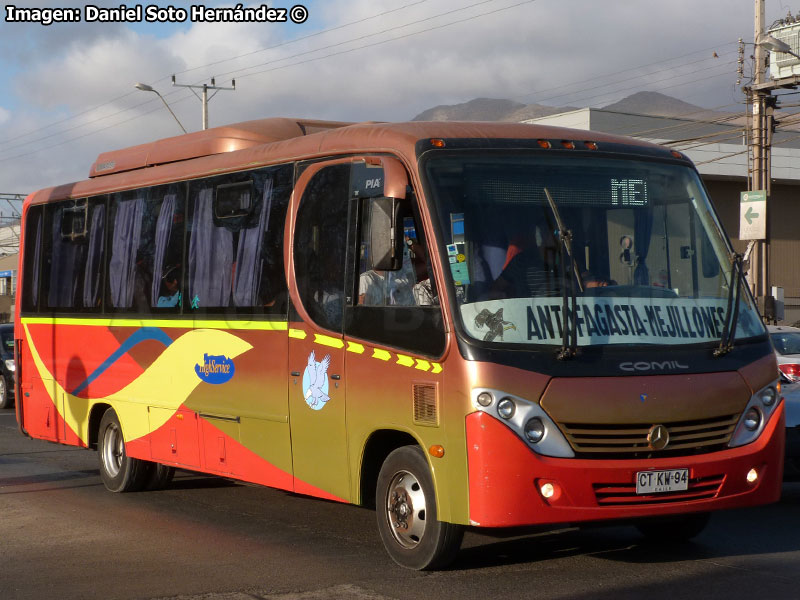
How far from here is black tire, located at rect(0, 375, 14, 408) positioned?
24.4 m

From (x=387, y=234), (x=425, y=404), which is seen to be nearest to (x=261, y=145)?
(x=387, y=234)

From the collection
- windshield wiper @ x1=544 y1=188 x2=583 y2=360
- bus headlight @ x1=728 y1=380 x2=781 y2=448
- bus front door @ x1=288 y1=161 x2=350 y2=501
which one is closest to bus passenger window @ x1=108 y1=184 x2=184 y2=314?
bus front door @ x1=288 y1=161 x2=350 y2=501

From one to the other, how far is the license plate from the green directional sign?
20121 millimetres

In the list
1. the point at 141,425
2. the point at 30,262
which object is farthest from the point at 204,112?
the point at 141,425

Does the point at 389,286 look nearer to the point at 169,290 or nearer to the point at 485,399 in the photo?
the point at 485,399

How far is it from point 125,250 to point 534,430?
5.99 meters

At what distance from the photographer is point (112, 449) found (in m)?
12.0

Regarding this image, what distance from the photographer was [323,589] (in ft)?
23.6

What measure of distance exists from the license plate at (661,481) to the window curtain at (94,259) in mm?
6828

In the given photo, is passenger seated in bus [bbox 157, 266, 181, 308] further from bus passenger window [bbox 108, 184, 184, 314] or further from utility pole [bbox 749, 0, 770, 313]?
utility pole [bbox 749, 0, 770, 313]

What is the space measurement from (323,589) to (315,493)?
60.7 inches

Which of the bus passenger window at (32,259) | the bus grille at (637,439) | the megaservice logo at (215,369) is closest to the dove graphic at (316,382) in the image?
the megaservice logo at (215,369)

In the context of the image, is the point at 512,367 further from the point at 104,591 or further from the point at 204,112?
the point at 204,112

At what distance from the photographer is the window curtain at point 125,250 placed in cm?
1157
